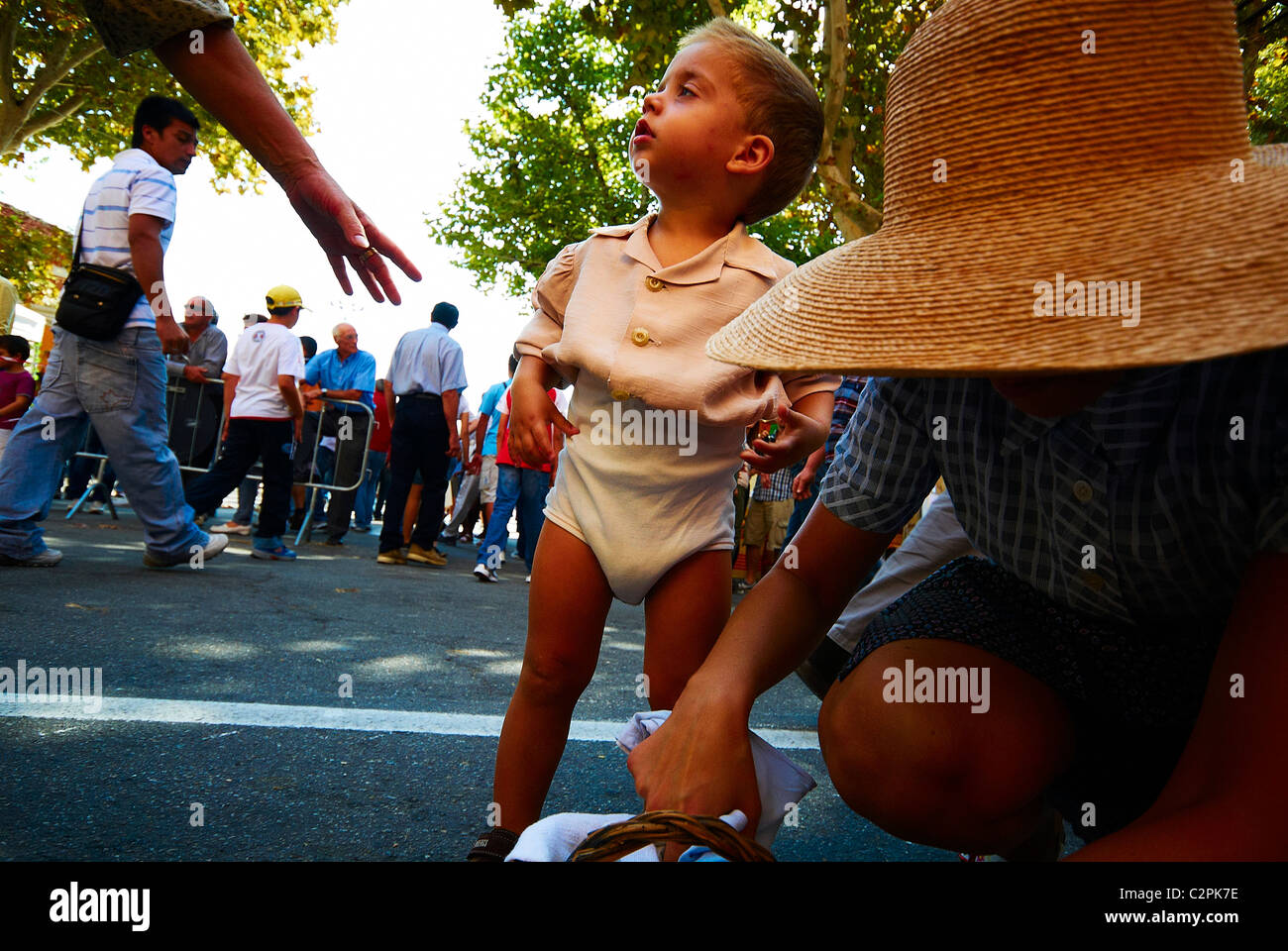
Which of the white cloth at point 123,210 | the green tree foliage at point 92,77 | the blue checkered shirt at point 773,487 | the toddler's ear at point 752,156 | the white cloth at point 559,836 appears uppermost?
the green tree foliage at point 92,77

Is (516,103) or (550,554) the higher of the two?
(516,103)

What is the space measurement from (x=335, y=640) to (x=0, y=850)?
98.4 inches

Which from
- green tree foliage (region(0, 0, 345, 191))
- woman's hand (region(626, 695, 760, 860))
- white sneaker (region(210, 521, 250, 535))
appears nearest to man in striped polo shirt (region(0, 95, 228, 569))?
white sneaker (region(210, 521, 250, 535))

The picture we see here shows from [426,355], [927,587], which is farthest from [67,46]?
[927,587]

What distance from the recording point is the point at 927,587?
169 cm

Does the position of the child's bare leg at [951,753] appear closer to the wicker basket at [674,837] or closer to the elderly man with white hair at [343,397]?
the wicker basket at [674,837]

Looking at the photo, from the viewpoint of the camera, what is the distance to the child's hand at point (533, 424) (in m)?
2.16

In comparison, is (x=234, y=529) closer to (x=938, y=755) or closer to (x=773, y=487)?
(x=773, y=487)

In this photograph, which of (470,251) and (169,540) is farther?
(470,251)

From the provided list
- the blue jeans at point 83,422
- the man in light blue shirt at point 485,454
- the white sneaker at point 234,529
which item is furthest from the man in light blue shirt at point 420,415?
the blue jeans at point 83,422

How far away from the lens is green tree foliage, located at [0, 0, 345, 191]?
50.5ft

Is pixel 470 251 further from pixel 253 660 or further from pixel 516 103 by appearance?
pixel 253 660

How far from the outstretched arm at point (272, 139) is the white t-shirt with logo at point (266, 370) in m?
5.53

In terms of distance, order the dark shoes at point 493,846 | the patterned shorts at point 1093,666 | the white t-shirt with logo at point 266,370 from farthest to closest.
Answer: the white t-shirt with logo at point 266,370 → the dark shoes at point 493,846 → the patterned shorts at point 1093,666
